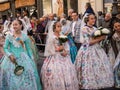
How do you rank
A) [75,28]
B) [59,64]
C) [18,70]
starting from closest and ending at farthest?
[18,70], [59,64], [75,28]

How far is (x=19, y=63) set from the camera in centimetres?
790

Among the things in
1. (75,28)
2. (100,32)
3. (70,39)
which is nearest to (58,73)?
(100,32)

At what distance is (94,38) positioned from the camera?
847 cm

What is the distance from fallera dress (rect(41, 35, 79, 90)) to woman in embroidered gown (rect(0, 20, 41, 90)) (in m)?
0.21

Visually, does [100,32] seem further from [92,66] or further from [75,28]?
[75,28]

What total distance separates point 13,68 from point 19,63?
0.54ft

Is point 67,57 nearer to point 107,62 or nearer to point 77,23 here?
point 107,62

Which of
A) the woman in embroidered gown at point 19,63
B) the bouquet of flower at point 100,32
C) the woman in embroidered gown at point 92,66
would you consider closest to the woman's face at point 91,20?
the woman in embroidered gown at point 92,66

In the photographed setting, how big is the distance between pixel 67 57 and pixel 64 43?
1.19 ft

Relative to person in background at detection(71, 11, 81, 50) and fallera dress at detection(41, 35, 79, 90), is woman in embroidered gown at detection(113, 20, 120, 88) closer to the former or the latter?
fallera dress at detection(41, 35, 79, 90)

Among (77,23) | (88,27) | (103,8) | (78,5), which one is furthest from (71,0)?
(88,27)

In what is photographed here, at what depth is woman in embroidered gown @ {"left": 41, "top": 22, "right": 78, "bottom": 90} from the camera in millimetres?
7941

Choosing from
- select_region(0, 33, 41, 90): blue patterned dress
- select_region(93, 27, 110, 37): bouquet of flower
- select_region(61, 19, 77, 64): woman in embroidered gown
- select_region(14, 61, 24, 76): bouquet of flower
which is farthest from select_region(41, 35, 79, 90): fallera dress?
select_region(61, 19, 77, 64): woman in embroidered gown

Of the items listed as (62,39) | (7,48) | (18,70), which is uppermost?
(62,39)
